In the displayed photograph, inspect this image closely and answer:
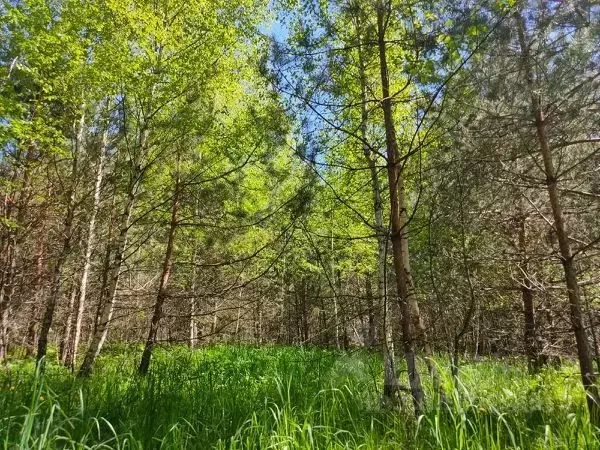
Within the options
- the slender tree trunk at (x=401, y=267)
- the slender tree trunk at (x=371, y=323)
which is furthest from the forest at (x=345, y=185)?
the slender tree trunk at (x=371, y=323)

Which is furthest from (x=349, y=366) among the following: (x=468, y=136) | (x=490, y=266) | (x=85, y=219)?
(x=85, y=219)

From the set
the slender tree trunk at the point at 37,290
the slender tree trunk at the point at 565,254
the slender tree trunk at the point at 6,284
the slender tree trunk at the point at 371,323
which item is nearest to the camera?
the slender tree trunk at the point at 371,323

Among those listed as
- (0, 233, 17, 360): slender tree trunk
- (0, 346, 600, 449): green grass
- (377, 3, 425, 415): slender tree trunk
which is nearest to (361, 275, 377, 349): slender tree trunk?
(377, 3, 425, 415): slender tree trunk

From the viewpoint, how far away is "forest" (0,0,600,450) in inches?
117

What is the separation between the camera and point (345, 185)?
5895 mm

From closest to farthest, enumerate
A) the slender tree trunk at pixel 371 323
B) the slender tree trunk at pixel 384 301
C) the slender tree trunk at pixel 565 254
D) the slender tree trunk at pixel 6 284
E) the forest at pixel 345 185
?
the slender tree trunk at pixel 384 301
the forest at pixel 345 185
the slender tree trunk at pixel 371 323
the slender tree trunk at pixel 565 254
the slender tree trunk at pixel 6 284

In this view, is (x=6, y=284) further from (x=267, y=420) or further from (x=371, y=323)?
(x=371, y=323)

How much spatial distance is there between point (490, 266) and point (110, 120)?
7310 mm

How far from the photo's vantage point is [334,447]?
255 centimetres

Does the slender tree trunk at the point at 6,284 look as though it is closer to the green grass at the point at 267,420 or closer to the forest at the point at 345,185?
the forest at the point at 345,185

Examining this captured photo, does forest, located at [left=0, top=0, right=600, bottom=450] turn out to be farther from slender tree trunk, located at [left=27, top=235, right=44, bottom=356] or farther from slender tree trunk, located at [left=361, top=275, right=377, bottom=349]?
slender tree trunk, located at [left=27, top=235, right=44, bottom=356]

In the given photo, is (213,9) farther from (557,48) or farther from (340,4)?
(557,48)

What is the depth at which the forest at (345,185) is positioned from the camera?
117 inches

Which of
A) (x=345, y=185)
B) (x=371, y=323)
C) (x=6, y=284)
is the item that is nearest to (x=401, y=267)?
(x=345, y=185)
